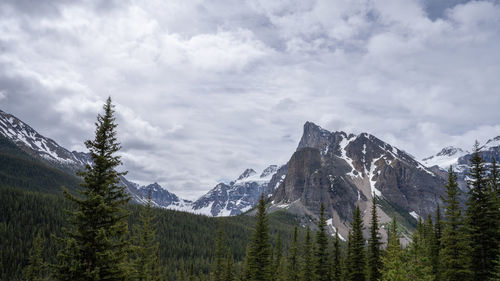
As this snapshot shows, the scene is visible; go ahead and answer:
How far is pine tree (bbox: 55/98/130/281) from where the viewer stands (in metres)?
15.2

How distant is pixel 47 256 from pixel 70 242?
6437 inches

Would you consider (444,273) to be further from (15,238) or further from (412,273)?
(15,238)

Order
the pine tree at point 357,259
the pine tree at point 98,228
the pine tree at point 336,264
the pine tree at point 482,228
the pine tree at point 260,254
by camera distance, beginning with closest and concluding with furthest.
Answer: the pine tree at point 98,228 → the pine tree at point 482,228 → the pine tree at point 260,254 → the pine tree at point 357,259 → the pine tree at point 336,264

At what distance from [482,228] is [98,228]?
93.5 feet

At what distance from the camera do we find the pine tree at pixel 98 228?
15.2 metres

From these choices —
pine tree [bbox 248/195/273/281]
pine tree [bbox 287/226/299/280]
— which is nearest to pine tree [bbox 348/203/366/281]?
pine tree [bbox 248/195/273/281]

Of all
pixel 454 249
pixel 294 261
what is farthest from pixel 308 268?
pixel 454 249

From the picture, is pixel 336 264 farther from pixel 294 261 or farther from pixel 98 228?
pixel 98 228

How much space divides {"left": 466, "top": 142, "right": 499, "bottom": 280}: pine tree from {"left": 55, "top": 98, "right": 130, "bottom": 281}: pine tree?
25371 millimetres

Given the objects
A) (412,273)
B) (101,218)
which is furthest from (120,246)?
(412,273)

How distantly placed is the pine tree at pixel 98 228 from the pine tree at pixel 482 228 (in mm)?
25371

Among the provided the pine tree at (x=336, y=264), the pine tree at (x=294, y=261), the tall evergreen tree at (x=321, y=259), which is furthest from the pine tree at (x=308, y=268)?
the pine tree at (x=294, y=261)

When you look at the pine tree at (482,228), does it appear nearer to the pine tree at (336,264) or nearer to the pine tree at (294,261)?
the pine tree at (336,264)

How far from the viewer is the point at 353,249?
137 ft
